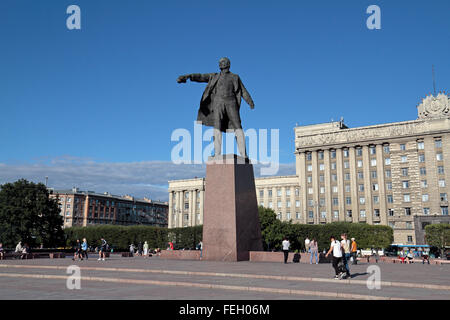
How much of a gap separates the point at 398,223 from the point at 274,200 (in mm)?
27931

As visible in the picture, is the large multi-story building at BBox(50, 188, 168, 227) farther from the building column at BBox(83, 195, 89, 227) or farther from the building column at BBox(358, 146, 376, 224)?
the building column at BBox(358, 146, 376, 224)

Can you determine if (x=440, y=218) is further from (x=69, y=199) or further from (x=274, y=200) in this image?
(x=69, y=199)

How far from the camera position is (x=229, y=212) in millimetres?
15789

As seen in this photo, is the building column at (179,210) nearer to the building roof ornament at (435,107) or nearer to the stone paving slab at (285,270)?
the building roof ornament at (435,107)

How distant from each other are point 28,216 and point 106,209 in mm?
74912

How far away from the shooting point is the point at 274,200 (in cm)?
9200

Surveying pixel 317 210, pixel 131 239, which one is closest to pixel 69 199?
pixel 131 239

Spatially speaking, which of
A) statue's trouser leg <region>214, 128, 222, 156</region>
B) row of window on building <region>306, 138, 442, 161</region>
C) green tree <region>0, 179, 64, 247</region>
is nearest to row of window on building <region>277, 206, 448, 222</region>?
row of window on building <region>306, 138, 442, 161</region>

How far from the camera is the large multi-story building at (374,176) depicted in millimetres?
72562

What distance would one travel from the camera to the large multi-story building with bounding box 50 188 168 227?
113 metres

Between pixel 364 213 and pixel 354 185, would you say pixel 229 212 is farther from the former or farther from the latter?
pixel 354 185

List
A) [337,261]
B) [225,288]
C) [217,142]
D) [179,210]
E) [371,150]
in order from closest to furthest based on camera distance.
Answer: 1. [225,288]
2. [337,261]
3. [217,142]
4. [371,150]
5. [179,210]

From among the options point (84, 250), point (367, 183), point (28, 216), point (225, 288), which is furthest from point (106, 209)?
point (225, 288)

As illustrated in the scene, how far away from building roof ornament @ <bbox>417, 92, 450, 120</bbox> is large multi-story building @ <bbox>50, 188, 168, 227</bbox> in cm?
8676
